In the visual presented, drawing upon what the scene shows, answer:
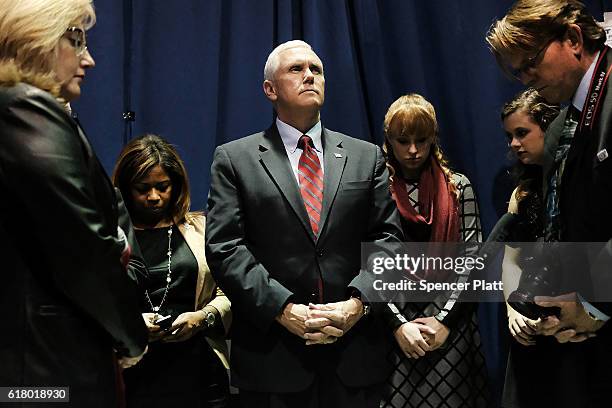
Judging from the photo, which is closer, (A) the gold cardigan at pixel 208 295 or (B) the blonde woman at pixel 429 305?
(B) the blonde woman at pixel 429 305

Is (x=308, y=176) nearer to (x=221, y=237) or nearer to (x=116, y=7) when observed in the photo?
(x=221, y=237)

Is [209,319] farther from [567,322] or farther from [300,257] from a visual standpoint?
[567,322]

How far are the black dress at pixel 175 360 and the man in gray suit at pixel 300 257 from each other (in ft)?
1.04

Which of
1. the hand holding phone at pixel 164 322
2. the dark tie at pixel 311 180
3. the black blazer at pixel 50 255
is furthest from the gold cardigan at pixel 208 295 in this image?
the black blazer at pixel 50 255

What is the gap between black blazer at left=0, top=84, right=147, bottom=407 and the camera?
156 cm

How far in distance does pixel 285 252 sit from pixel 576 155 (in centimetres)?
98

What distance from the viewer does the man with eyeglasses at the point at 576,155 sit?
6.55ft

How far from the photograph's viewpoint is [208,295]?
9.45ft

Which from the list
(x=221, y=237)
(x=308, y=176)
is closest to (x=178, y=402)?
(x=221, y=237)

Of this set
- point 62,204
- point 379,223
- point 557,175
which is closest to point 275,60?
point 379,223

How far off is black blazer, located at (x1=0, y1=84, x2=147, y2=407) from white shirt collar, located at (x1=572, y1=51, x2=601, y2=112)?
4.47 ft

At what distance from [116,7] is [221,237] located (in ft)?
4.69

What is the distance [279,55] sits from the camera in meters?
2.81

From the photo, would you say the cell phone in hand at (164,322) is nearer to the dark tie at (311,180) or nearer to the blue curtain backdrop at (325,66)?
the dark tie at (311,180)
